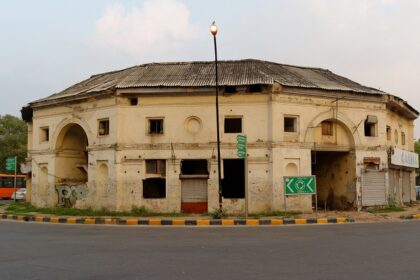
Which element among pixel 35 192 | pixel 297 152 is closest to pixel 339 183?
pixel 297 152

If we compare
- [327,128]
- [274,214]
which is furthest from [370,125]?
[274,214]

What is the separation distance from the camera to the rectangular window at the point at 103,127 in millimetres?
25516

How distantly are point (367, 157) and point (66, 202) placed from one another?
52.2ft

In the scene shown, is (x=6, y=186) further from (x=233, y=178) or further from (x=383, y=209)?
(x=383, y=209)

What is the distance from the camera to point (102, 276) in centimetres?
832

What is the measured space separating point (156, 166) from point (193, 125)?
267cm

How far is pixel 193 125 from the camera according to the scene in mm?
24422

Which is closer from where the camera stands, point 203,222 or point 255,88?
point 203,222

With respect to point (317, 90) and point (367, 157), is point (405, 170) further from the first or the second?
point (317, 90)

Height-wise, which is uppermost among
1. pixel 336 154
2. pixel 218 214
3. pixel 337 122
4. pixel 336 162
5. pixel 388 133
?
pixel 337 122

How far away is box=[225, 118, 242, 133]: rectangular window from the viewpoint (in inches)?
959

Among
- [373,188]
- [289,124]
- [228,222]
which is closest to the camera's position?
[228,222]

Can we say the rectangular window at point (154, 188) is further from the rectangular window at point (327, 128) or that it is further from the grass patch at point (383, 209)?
the grass patch at point (383, 209)

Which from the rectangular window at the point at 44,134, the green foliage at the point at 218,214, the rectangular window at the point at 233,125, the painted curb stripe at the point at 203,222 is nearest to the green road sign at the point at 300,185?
the green foliage at the point at 218,214
